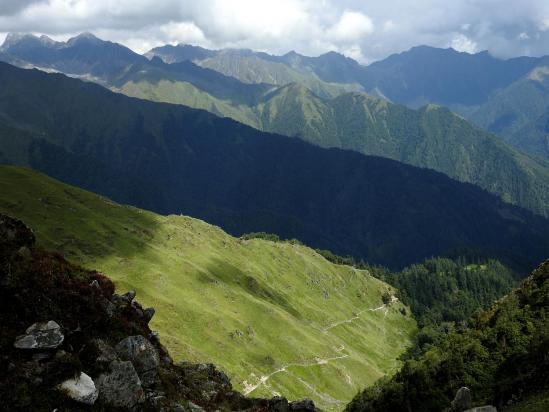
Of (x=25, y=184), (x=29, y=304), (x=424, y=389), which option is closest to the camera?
(x=29, y=304)

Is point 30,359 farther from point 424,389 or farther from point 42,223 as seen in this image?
point 42,223

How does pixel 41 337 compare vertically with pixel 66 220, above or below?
above

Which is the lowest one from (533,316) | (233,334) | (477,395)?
(233,334)

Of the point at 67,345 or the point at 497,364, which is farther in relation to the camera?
the point at 497,364

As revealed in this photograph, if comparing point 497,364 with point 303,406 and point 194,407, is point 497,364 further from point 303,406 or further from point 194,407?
point 194,407

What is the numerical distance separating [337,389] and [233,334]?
45.0 meters

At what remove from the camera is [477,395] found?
49438 millimetres

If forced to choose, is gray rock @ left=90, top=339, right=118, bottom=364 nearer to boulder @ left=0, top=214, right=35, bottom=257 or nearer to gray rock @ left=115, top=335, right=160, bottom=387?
gray rock @ left=115, top=335, right=160, bottom=387

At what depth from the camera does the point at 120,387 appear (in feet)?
99.8

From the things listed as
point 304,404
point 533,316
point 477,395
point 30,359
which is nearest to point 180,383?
point 304,404

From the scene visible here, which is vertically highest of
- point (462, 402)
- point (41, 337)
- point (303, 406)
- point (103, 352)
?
point (41, 337)

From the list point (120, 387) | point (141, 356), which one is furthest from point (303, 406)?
point (120, 387)

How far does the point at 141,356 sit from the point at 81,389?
7736 mm

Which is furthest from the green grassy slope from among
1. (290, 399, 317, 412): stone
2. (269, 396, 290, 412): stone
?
(290, 399, 317, 412): stone
